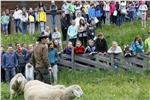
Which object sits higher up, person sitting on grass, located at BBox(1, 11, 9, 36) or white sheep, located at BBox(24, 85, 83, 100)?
person sitting on grass, located at BBox(1, 11, 9, 36)

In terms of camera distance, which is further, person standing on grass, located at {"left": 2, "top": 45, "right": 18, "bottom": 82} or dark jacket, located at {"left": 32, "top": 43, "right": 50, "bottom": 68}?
person standing on grass, located at {"left": 2, "top": 45, "right": 18, "bottom": 82}

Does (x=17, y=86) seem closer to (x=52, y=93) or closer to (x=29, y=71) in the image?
(x=29, y=71)

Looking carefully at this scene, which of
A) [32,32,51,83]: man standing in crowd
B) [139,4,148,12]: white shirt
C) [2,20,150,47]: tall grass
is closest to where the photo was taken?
[32,32,51,83]: man standing in crowd

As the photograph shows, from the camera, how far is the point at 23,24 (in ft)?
87.7

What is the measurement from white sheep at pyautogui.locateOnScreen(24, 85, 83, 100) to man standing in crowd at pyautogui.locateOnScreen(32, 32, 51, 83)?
1383 millimetres

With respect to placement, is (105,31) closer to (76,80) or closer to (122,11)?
(122,11)

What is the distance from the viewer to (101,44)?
2148cm

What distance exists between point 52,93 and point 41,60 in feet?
8.39

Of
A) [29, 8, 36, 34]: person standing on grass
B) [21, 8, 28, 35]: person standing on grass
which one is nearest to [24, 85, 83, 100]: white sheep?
[21, 8, 28, 35]: person standing on grass

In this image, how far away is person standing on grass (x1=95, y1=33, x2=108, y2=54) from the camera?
21.4m

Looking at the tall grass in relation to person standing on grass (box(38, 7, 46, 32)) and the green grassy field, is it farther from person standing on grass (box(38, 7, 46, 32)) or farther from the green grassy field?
person standing on grass (box(38, 7, 46, 32))

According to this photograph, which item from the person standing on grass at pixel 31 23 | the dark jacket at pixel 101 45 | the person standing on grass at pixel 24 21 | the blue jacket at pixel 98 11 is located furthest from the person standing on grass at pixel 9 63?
the blue jacket at pixel 98 11

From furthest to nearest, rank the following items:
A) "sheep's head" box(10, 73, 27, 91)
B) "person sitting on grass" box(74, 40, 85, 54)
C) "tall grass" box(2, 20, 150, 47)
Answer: "tall grass" box(2, 20, 150, 47), "person sitting on grass" box(74, 40, 85, 54), "sheep's head" box(10, 73, 27, 91)

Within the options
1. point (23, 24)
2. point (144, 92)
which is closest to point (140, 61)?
point (144, 92)
